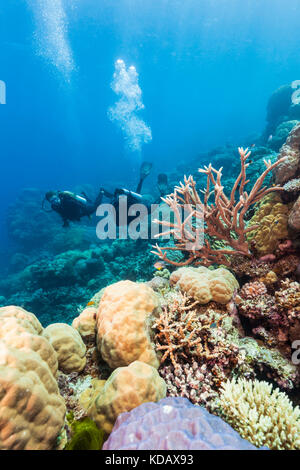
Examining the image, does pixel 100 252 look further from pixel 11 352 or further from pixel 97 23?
pixel 97 23

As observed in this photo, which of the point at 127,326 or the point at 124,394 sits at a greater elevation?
the point at 127,326

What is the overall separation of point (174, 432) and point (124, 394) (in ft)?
2.30

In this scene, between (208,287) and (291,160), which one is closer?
(208,287)

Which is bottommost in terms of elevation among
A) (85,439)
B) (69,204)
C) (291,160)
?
(85,439)

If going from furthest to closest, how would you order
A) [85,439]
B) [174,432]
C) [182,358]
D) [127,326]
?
[182,358], [127,326], [85,439], [174,432]

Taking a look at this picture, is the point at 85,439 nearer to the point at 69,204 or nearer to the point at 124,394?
the point at 124,394

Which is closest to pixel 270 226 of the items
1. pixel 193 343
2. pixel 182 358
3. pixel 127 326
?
pixel 193 343

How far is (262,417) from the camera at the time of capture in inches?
70.1

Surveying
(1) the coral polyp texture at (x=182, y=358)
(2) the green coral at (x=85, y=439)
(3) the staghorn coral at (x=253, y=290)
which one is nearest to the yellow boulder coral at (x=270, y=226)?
(1) the coral polyp texture at (x=182, y=358)

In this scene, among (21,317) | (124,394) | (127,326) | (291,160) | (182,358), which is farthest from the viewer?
(291,160)

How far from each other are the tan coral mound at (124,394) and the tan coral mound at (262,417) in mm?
671

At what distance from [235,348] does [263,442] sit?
96cm

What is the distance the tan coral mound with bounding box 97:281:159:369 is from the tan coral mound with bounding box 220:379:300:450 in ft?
3.05

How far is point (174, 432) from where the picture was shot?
1.41 metres
